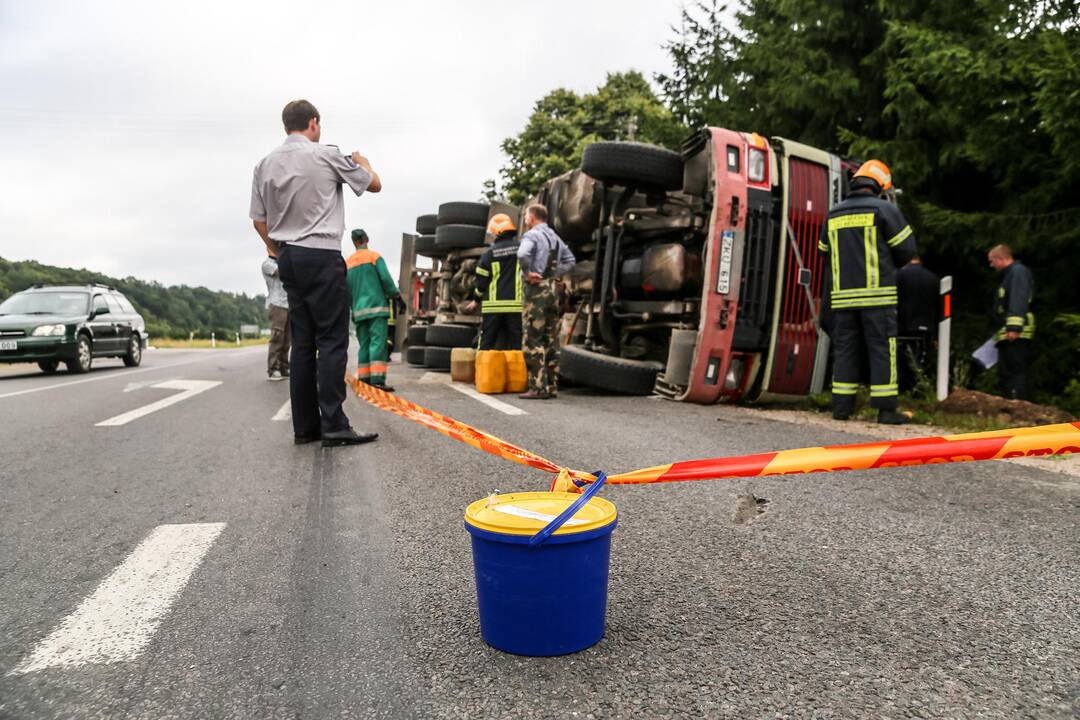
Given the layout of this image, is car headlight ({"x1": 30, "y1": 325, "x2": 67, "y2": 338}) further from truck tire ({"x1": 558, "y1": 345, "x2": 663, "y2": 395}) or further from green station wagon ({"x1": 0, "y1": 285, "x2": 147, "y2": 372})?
truck tire ({"x1": 558, "y1": 345, "x2": 663, "y2": 395})

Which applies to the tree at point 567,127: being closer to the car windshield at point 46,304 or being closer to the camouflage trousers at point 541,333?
the car windshield at point 46,304

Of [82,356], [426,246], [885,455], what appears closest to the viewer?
[885,455]

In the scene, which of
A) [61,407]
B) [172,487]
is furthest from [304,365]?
[61,407]

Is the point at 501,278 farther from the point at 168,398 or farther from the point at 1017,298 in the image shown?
the point at 1017,298

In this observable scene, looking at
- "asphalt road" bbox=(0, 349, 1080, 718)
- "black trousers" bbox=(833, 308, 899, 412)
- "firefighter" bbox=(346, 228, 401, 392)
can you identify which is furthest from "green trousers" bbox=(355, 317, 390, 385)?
"black trousers" bbox=(833, 308, 899, 412)

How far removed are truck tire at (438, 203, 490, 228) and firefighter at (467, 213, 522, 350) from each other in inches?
178

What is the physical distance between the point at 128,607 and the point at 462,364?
763cm

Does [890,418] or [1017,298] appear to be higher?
[1017,298]

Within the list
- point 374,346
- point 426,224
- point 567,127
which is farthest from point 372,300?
point 567,127

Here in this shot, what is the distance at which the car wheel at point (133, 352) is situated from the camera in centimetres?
1405

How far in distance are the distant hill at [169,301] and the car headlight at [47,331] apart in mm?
36765

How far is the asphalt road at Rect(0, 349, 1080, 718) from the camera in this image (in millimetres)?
1591

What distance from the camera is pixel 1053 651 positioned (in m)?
1.79

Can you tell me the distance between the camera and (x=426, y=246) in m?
14.9
